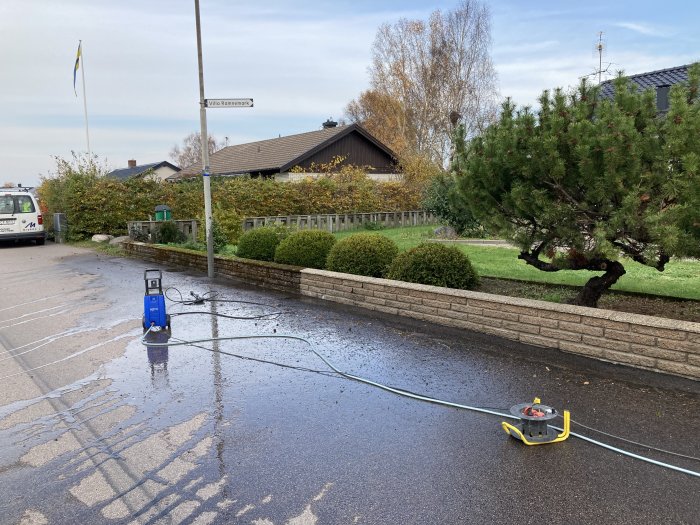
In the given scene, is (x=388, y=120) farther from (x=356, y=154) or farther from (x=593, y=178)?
(x=593, y=178)

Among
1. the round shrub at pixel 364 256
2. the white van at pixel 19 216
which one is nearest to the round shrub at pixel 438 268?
the round shrub at pixel 364 256

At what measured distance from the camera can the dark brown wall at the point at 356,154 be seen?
32.2 metres

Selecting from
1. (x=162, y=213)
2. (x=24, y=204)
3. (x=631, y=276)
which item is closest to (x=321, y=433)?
(x=631, y=276)

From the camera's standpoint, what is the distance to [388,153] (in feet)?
115

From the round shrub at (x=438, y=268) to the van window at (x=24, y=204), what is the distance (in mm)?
17380

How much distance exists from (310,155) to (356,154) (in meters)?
3.82

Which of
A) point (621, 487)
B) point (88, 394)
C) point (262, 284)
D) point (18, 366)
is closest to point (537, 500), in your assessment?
point (621, 487)

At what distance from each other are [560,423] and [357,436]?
61.4 inches

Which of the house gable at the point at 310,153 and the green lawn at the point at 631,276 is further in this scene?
the house gable at the point at 310,153

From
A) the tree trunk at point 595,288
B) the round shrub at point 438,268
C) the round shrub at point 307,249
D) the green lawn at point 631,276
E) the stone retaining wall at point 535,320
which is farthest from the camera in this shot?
the round shrub at point 307,249

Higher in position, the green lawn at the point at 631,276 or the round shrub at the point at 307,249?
the round shrub at the point at 307,249

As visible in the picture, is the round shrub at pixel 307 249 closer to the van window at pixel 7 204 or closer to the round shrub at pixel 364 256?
the round shrub at pixel 364 256

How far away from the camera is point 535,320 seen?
614 centimetres

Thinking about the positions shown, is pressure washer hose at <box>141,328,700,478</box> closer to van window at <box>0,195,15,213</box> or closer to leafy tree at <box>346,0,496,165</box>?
van window at <box>0,195,15,213</box>
